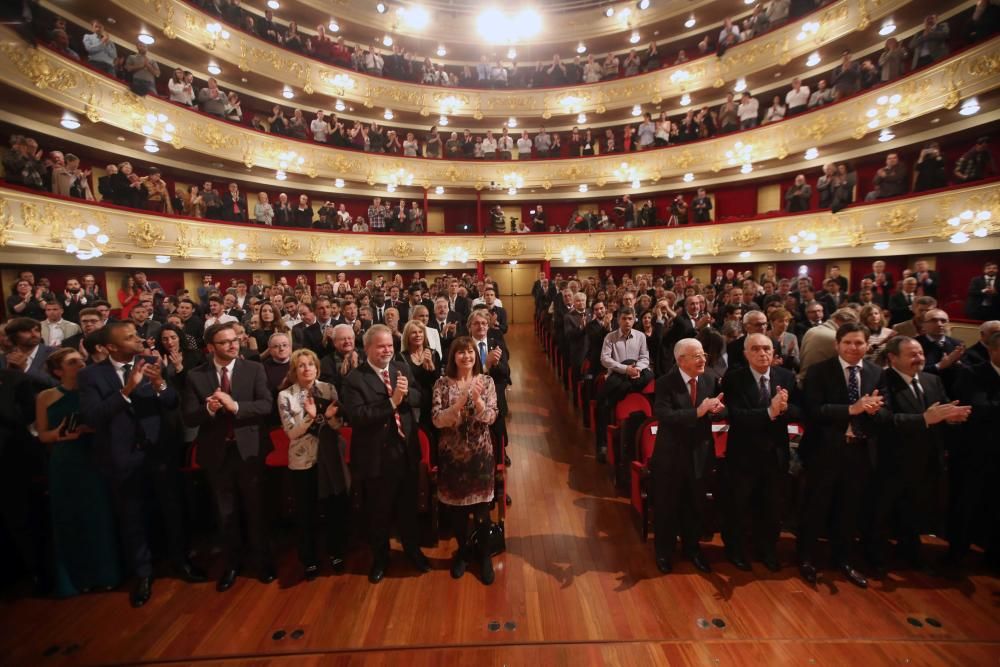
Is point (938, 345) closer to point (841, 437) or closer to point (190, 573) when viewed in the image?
point (841, 437)

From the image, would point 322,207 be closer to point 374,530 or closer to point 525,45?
point 525,45

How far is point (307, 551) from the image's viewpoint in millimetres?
2932

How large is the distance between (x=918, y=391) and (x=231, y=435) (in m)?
4.40

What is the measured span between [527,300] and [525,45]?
1040cm

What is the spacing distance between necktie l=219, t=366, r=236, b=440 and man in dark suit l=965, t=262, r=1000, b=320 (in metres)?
9.21

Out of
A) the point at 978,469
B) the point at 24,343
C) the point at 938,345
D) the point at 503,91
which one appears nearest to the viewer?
the point at 978,469

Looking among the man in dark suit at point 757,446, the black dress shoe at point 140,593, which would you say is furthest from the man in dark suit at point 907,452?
the black dress shoe at point 140,593

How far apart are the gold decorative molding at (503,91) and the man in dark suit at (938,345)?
10.8 m

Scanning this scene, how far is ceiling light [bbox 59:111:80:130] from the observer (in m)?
8.20

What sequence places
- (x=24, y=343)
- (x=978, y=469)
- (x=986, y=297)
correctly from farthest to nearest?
(x=986, y=297), (x=24, y=343), (x=978, y=469)

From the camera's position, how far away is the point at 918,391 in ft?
9.00

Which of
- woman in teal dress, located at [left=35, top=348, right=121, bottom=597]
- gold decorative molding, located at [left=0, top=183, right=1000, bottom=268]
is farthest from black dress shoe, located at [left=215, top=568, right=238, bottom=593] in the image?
gold decorative molding, located at [left=0, top=183, right=1000, bottom=268]

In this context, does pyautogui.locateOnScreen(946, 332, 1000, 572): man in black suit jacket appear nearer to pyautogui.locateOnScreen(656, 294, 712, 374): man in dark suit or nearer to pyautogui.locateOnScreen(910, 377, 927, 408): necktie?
pyautogui.locateOnScreen(910, 377, 927, 408): necktie

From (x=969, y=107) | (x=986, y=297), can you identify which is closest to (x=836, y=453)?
(x=986, y=297)
